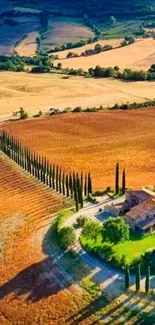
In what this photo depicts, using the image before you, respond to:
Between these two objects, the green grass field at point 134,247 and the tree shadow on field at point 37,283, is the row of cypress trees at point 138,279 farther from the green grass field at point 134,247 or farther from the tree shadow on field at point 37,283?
the tree shadow on field at point 37,283

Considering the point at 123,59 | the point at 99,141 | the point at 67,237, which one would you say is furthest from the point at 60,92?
the point at 67,237

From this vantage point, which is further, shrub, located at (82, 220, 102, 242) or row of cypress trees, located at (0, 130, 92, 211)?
row of cypress trees, located at (0, 130, 92, 211)

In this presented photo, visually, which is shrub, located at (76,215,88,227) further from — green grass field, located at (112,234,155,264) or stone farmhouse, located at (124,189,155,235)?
green grass field, located at (112,234,155,264)

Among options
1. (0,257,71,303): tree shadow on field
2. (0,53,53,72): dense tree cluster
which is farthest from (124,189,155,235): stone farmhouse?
(0,53,53,72): dense tree cluster

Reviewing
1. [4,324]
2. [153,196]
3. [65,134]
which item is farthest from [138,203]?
[65,134]

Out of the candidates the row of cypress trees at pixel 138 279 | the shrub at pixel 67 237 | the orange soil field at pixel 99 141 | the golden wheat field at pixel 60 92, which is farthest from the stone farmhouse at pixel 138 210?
the golden wheat field at pixel 60 92
